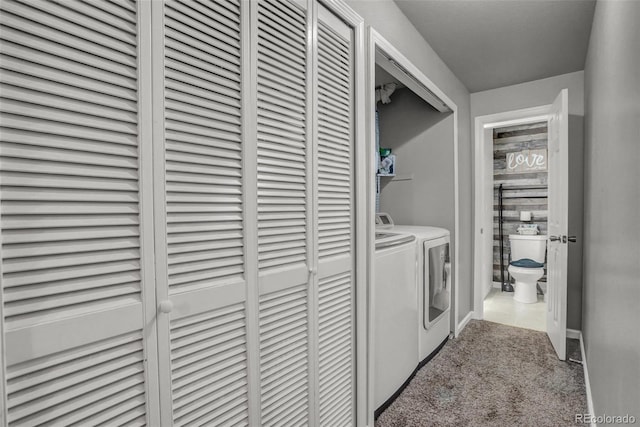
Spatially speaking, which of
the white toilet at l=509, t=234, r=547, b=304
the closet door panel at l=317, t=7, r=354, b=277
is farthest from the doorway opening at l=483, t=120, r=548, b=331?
the closet door panel at l=317, t=7, r=354, b=277

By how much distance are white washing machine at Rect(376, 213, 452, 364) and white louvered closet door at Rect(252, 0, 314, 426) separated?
1.25 meters

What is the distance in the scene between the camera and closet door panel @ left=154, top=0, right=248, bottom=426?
87cm

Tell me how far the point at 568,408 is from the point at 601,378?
1.81ft

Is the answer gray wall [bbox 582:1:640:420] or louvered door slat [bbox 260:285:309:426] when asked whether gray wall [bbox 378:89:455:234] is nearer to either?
gray wall [bbox 582:1:640:420]

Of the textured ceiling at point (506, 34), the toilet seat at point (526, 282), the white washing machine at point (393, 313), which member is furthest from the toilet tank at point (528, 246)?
the white washing machine at point (393, 313)

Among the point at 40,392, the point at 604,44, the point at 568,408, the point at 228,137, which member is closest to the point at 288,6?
the point at 228,137

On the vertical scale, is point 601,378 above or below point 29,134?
below

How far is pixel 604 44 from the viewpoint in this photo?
170 centimetres

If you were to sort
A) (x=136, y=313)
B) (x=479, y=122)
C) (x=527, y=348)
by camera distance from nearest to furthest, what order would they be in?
(x=136, y=313) → (x=527, y=348) → (x=479, y=122)

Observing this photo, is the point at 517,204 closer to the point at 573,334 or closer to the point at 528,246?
the point at 528,246

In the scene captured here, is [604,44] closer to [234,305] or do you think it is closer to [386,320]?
[386,320]

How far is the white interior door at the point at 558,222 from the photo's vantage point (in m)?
2.54

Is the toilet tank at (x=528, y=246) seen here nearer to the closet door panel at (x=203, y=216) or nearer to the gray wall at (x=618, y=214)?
the gray wall at (x=618, y=214)

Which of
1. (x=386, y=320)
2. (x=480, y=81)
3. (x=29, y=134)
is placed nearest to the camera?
(x=29, y=134)
